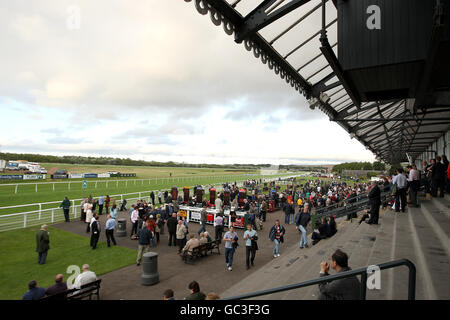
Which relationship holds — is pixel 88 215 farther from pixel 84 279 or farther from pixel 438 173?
pixel 438 173

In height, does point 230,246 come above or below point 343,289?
below

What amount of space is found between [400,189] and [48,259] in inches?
557

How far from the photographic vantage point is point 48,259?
9430 millimetres

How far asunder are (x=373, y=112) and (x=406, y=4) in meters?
7.79

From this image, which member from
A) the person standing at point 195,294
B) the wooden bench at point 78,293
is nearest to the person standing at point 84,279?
the wooden bench at point 78,293

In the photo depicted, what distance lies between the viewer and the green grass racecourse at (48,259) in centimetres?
754

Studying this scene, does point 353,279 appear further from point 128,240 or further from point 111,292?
point 128,240

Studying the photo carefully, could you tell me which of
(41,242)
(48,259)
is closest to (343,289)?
(41,242)

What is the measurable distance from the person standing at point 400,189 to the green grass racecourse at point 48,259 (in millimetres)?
10415

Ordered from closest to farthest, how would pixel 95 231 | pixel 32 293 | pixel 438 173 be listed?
pixel 32 293, pixel 438 173, pixel 95 231

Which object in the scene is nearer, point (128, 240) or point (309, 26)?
point (309, 26)

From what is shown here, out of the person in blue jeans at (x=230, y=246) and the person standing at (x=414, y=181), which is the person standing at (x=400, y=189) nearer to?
the person standing at (x=414, y=181)
